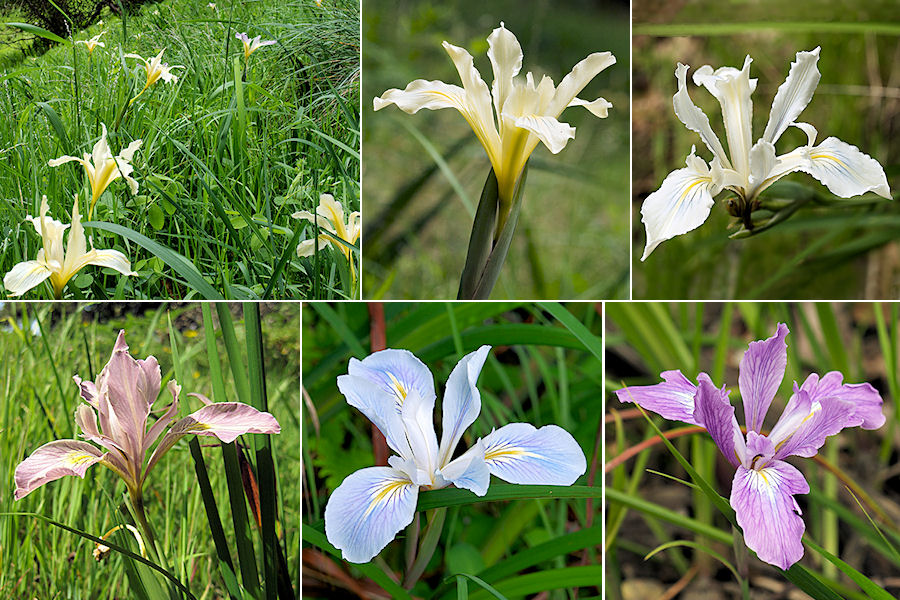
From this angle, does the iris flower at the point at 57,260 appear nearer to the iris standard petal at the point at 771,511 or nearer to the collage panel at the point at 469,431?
the collage panel at the point at 469,431

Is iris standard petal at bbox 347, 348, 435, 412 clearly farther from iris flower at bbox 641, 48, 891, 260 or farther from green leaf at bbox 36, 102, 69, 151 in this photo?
green leaf at bbox 36, 102, 69, 151

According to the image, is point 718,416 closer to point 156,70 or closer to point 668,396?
point 668,396

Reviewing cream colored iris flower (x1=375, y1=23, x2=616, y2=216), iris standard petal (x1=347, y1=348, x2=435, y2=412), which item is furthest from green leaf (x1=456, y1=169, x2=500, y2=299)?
iris standard petal (x1=347, y1=348, x2=435, y2=412)

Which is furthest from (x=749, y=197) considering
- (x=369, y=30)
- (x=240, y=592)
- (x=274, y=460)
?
(x=240, y=592)

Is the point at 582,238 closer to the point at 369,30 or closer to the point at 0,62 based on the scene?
the point at 369,30

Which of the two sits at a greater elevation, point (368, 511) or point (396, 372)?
point (396, 372)

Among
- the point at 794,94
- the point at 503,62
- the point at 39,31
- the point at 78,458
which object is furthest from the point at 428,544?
the point at 39,31

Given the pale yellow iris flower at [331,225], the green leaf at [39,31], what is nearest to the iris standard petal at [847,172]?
the pale yellow iris flower at [331,225]
